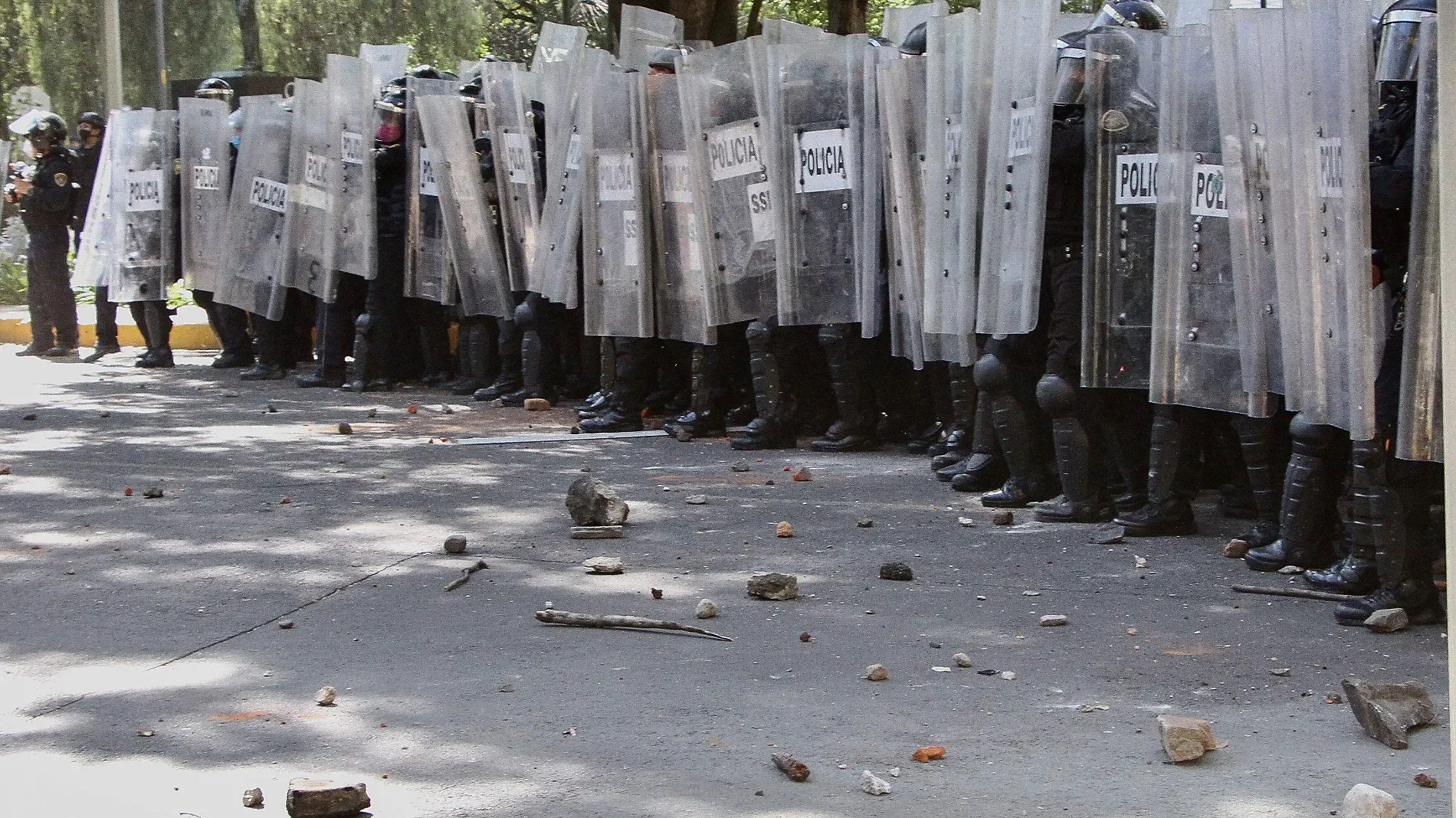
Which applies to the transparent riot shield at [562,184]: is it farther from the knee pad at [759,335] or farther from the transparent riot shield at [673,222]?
the knee pad at [759,335]

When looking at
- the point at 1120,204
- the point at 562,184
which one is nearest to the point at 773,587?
the point at 1120,204

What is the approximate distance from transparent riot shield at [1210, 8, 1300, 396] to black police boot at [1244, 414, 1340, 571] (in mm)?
195

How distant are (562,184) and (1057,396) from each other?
426 cm

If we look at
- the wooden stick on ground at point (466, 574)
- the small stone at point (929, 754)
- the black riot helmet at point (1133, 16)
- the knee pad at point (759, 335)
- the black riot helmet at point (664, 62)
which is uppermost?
the black riot helmet at point (664, 62)

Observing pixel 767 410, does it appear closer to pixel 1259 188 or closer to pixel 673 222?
pixel 673 222

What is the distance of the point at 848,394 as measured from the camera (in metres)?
8.95

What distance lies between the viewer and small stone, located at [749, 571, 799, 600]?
221 inches

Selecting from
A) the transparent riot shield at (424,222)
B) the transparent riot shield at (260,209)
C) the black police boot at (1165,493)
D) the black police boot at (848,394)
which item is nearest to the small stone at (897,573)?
the black police boot at (1165,493)

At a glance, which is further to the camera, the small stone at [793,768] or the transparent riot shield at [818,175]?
the transparent riot shield at [818,175]

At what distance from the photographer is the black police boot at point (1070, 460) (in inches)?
267

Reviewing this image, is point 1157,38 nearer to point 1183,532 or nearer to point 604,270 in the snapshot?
point 1183,532

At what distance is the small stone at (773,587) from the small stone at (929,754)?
1.64 m

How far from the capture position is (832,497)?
24.9 ft

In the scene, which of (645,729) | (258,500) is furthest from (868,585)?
(258,500)
